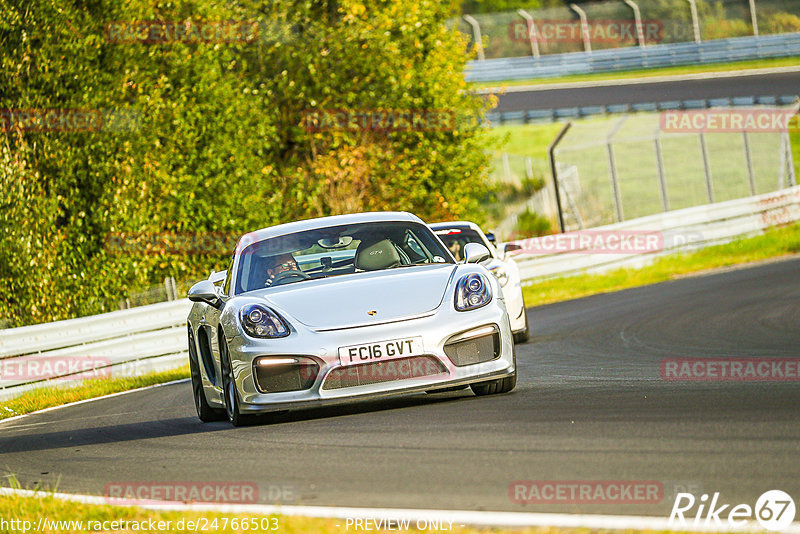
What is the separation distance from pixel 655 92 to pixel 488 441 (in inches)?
1370

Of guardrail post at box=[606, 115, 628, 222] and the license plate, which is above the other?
the license plate

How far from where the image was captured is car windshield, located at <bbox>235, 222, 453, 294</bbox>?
8.20 metres

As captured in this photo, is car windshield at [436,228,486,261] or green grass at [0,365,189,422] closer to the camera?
green grass at [0,365,189,422]

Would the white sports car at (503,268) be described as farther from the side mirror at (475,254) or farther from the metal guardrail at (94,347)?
the metal guardrail at (94,347)

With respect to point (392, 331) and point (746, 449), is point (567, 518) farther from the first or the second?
point (392, 331)

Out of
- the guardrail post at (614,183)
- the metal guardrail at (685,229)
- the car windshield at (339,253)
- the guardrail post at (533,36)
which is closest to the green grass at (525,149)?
the guardrail post at (533,36)

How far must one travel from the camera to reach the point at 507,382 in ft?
25.7

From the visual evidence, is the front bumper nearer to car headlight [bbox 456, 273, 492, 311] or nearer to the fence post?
car headlight [bbox 456, 273, 492, 311]

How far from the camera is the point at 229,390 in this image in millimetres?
7773

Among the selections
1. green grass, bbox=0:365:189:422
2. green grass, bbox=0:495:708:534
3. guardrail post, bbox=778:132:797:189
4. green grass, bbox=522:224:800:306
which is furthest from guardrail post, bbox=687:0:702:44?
green grass, bbox=0:495:708:534

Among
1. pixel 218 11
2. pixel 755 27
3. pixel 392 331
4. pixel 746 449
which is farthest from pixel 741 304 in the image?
pixel 755 27

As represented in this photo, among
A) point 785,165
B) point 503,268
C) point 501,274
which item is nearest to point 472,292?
point 501,274

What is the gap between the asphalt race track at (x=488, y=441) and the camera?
504cm

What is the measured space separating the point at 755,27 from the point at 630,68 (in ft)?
16.5
